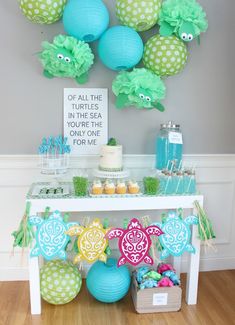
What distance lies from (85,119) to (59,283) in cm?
96

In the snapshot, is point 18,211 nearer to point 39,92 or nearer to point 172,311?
point 39,92

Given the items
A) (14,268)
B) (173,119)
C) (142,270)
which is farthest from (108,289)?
(173,119)

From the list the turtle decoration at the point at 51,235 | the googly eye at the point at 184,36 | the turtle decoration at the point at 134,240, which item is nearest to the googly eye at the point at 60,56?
the googly eye at the point at 184,36

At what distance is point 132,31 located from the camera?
1.99 metres

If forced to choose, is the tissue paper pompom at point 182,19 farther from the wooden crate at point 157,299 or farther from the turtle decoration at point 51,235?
the wooden crate at point 157,299

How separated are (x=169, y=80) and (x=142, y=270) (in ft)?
3.81

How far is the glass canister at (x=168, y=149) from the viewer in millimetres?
2184

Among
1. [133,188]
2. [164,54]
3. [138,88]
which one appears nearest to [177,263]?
[133,188]

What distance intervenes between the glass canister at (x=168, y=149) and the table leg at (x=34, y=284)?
0.82 meters

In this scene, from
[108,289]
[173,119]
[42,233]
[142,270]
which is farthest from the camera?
[173,119]

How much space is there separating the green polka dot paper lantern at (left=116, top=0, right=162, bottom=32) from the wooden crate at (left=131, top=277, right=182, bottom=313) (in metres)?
1.46

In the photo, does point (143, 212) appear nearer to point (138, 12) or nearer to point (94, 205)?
point (94, 205)

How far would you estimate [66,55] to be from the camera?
1934mm

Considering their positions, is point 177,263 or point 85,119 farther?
point 177,263
